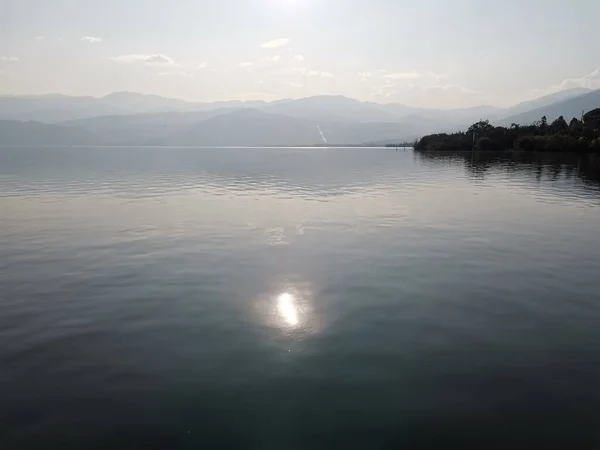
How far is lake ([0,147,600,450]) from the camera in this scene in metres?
12.0

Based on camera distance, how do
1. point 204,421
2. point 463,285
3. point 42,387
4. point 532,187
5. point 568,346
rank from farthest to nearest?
point 532,187, point 463,285, point 568,346, point 42,387, point 204,421

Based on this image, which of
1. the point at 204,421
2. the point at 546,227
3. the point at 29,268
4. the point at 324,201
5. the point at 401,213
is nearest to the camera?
the point at 204,421

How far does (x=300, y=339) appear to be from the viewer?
17156mm

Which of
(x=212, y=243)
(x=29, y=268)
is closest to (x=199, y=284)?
(x=212, y=243)

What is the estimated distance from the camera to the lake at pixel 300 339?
39.5 feet

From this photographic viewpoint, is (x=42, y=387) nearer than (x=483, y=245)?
Yes

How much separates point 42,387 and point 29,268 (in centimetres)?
1718

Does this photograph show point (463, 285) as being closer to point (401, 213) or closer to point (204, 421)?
point (204, 421)

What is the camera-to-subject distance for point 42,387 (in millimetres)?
13906

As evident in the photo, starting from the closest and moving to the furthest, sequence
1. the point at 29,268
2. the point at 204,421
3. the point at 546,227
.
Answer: the point at 204,421
the point at 29,268
the point at 546,227

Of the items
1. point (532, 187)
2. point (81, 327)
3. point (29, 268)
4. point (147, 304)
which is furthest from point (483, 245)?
point (532, 187)

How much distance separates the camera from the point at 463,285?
78.5 feet

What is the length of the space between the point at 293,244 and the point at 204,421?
74.8ft

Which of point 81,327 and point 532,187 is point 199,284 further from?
point 532,187
